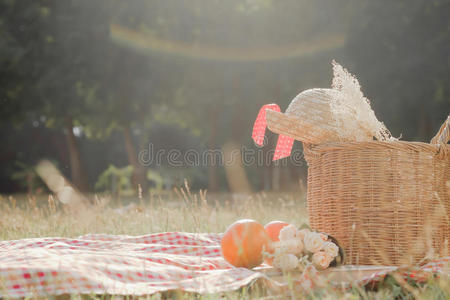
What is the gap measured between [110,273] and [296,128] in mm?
1493

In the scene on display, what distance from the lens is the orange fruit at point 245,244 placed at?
2.78m

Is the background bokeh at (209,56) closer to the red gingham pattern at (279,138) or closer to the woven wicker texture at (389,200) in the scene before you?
the red gingham pattern at (279,138)

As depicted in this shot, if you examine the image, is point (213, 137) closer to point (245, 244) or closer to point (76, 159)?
point (76, 159)

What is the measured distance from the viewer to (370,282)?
7.80ft

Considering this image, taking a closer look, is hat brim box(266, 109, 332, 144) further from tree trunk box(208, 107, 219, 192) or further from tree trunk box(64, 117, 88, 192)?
tree trunk box(64, 117, 88, 192)

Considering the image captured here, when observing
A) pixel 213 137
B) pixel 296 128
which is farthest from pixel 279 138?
pixel 213 137

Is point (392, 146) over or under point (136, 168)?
under

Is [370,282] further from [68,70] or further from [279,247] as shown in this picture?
[68,70]

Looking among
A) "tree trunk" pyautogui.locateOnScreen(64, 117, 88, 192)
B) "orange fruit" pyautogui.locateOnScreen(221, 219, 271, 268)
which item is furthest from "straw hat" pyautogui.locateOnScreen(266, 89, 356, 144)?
"tree trunk" pyautogui.locateOnScreen(64, 117, 88, 192)

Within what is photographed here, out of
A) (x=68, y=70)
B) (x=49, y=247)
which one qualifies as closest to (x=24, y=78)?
(x=68, y=70)

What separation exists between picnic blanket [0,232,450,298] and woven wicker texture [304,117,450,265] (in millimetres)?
308

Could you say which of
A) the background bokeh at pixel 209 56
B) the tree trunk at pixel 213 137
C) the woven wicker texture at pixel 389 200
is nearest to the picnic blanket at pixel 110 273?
the woven wicker texture at pixel 389 200

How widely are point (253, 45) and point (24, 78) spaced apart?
6.85 metres

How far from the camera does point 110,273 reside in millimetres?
2395
